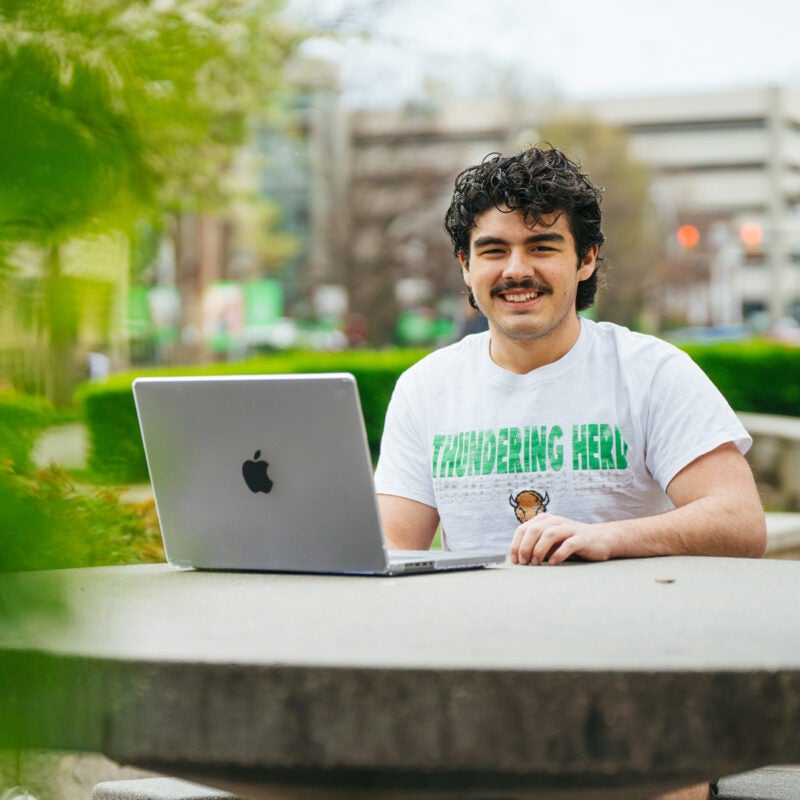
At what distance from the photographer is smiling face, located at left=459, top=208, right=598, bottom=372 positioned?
299cm

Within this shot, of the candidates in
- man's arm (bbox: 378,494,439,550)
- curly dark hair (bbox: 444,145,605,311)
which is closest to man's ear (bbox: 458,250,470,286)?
curly dark hair (bbox: 444,145,605,311)

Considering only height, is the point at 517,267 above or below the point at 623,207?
below

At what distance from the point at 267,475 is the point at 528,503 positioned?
0.86m

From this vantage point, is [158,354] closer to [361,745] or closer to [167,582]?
[361,745]

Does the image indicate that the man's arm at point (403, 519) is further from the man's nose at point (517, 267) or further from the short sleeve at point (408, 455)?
the man's nose at point (517, 267)

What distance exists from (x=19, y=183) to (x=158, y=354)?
0.30 meters

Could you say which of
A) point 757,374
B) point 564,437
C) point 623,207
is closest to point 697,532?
point 564,437

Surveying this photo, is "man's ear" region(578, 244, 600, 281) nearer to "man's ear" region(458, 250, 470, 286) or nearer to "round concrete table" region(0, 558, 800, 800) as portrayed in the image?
"man's ear" region(458, 250, 470, 286)

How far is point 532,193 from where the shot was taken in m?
3.00

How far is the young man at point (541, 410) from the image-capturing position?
2.77 m

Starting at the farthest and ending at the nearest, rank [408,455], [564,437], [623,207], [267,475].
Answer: [623,207], [408,455], [564,437], [267,475]

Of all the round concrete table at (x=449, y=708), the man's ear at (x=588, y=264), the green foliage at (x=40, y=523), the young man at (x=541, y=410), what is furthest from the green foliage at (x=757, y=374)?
the green foliage at (x=40, y=523)

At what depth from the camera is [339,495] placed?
2.04 meters

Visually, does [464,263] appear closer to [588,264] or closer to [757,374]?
[588,264]
